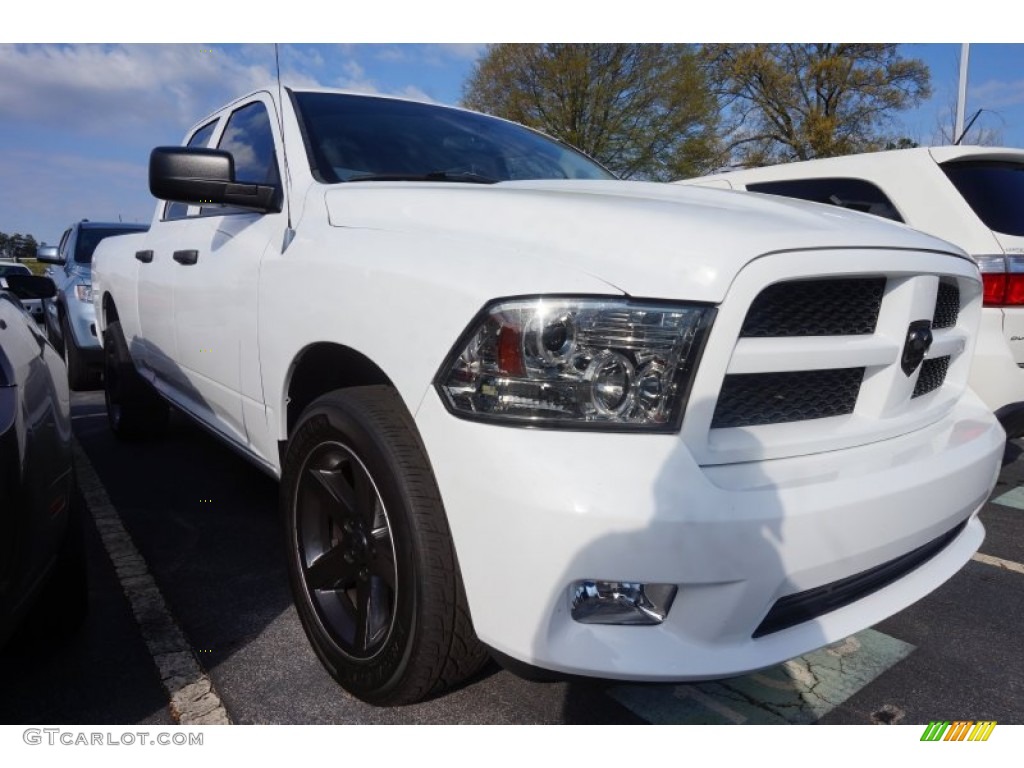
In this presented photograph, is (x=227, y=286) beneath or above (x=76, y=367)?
above

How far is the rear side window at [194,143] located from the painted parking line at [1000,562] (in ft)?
13.3

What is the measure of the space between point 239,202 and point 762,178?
12.4 ft

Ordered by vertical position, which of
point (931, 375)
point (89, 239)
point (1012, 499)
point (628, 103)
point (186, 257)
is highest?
point (628, 103)

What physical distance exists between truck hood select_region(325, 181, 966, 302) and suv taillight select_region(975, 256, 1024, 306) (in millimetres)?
1419

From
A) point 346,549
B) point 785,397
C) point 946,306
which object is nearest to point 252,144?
point 346,549

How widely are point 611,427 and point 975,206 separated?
3.16m

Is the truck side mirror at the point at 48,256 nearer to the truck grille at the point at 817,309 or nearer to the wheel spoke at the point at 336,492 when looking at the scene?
the wheel spoke at the point at 336,492

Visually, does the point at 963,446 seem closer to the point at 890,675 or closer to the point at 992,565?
the point at 890,675

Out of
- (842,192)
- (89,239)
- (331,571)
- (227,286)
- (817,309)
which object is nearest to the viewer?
(817,309)

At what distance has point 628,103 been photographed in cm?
2086

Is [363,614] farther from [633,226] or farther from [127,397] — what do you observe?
[127,397]

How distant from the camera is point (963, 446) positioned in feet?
6.47

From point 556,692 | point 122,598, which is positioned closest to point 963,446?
point 556,692

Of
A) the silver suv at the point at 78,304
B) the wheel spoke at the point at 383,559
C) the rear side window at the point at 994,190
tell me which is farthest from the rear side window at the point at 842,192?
the silver suv at the point at 78,304
